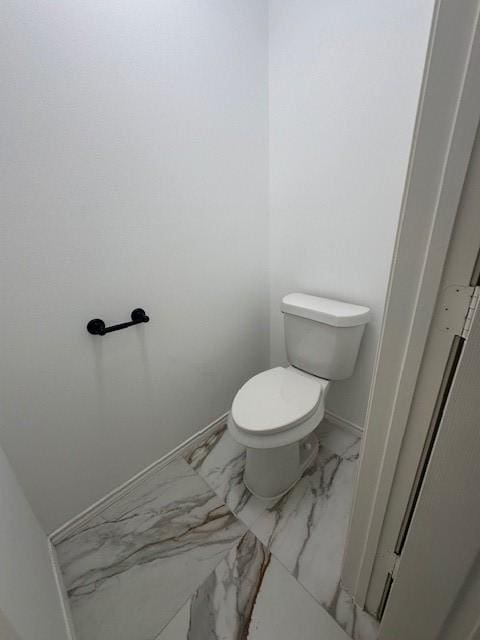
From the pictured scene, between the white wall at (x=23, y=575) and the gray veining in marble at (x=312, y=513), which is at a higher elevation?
the white wall at (x=23, y=575)

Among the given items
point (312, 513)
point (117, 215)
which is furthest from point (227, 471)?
point (117, 215)

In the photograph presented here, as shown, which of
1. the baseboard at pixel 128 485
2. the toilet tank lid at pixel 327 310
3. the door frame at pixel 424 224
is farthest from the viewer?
the toilet tank lid at pixel 327 310

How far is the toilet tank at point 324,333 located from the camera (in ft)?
4.03

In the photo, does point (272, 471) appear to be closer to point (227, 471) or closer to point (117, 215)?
point (227, 471)

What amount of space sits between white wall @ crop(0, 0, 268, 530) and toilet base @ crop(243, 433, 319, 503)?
17.8 inches

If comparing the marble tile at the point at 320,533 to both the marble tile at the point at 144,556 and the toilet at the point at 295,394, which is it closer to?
the toilet at the point at 295,394

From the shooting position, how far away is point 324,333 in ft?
4.15

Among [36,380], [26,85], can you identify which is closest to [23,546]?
[36,380]

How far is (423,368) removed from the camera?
19.7 inches

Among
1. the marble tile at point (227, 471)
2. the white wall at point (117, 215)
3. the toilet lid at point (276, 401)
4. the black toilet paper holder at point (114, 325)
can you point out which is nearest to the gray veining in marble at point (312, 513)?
the marble tile at point (227, 471)

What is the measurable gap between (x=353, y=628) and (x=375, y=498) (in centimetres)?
51

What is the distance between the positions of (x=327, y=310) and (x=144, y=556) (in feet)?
4.12

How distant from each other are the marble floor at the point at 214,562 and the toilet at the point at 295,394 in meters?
0.12

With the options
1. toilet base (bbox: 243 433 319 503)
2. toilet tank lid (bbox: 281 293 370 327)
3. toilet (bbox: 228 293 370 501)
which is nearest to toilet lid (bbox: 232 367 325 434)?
toilet (bbox: 228 293 370 501)
